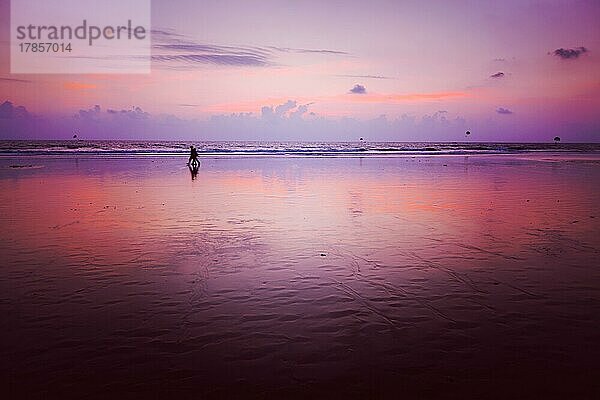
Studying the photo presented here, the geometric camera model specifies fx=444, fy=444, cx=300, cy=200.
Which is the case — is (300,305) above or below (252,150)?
below

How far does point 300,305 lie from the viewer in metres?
6.98

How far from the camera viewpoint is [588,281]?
316 inches

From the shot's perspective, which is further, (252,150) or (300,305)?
(252,150)

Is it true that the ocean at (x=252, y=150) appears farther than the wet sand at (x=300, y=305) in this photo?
Yes

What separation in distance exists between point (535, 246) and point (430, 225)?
3.17 metres

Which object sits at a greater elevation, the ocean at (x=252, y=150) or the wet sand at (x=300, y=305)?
the ocean at (x=252, y=150)

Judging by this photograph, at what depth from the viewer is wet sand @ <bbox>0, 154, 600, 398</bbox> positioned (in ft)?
16.0

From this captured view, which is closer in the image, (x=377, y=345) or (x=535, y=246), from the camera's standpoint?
(x=377, y=345)

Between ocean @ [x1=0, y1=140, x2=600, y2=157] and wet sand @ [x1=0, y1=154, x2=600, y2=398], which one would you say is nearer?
wet sand @ [x1=0, y1=154, x2=600, y2=398]

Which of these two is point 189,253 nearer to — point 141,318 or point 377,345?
point 141,318

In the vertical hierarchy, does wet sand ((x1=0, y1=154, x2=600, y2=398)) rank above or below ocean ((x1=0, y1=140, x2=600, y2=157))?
below

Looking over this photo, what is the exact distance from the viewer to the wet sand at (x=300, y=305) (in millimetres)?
4883

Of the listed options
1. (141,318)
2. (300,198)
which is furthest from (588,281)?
(300,198)

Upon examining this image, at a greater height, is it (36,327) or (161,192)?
(161,192)
